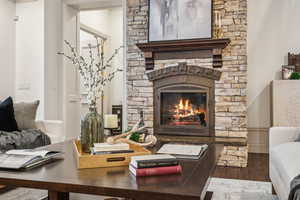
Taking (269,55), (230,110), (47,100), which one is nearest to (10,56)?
(47,100)

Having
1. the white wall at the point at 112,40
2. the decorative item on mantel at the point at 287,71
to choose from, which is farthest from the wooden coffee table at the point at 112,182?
the white wall at the point at 112,40

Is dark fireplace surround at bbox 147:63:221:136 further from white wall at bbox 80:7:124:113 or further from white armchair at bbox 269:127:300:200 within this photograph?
white wall at bbox 80:7:124:113

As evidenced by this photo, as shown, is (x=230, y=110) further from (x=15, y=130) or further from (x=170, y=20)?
(x=15, y=130)

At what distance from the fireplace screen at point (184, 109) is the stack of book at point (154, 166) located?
107 inches

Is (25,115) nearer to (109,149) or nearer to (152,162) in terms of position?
(109,149)

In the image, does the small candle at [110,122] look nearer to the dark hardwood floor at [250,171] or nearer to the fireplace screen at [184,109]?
A: the dark hardwood floor at [250,171]

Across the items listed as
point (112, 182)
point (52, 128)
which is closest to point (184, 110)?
point (52, 128)

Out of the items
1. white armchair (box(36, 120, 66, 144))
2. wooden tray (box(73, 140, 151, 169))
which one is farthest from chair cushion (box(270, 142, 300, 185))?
white armchair (box(36, 120, 66, 144))

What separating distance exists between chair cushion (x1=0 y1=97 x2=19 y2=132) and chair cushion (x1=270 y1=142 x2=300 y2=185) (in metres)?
2.77

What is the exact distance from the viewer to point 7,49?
523cm

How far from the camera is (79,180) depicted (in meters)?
1.23

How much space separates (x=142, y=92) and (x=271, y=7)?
2.34m

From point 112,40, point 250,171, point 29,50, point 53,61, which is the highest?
point 112,40

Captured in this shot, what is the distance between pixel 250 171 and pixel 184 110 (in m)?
1.27
